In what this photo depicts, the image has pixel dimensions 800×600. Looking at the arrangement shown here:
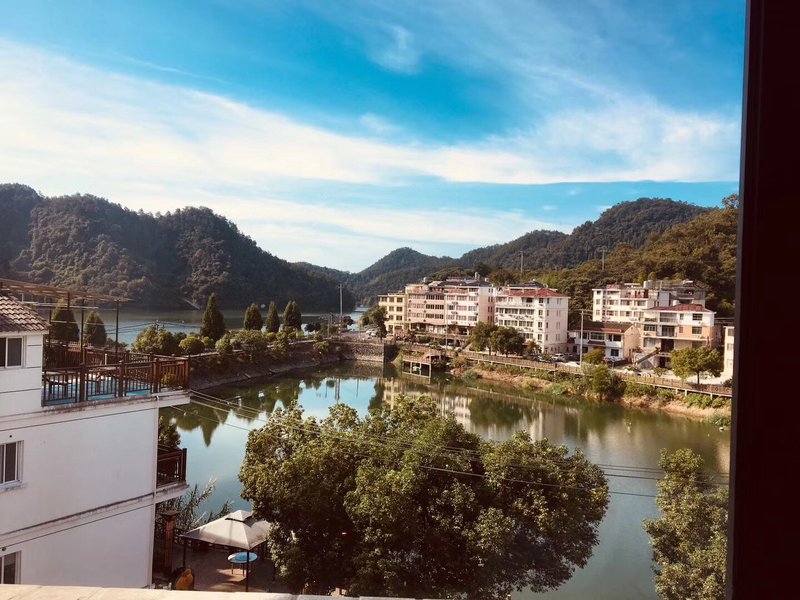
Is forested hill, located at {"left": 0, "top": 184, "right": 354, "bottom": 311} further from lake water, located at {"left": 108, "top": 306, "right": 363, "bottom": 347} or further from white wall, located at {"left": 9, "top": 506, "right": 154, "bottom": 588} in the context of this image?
white wall, located at {"left": 9, "top": 506, "right": 154, "bottom": 588}

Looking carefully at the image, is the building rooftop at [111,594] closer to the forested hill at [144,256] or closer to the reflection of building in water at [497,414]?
the forested hill at [144,256]

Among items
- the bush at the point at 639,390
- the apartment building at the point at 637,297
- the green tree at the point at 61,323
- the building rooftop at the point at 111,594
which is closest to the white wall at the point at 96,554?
the green tree at the point at 61,323

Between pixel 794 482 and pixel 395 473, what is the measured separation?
2.78 m

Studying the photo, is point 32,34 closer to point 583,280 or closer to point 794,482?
point 794,482

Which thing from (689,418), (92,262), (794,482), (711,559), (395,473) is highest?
(92,262)

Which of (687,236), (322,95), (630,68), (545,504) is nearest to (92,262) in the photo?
(322,95)

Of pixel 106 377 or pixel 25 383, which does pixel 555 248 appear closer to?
pixel 106 377

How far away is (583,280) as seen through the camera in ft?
65.9

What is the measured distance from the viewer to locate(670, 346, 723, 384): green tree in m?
11.7

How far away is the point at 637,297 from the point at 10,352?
17920 mm

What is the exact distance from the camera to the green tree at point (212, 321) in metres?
14.2

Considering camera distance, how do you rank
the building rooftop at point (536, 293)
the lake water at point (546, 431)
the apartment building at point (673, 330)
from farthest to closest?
the building rooftop at point (536, 293) < the apartment building at point (673, 330) < the lake water at point (546, 431)

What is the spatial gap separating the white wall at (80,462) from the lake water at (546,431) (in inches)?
95.1

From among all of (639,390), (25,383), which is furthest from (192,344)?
(25,383)
